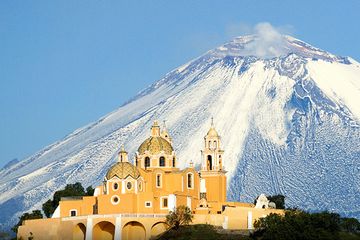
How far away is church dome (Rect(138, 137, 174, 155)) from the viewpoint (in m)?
100

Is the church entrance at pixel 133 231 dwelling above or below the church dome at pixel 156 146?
below

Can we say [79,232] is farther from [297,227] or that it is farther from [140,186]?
[297,227]

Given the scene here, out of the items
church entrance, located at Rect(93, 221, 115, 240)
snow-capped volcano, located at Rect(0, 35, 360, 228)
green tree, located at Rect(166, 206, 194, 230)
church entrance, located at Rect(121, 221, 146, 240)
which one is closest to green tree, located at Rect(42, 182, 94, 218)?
church entrance, located at Rect(93, 221, 115, 240)

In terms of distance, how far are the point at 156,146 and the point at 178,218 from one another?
9.76 meters

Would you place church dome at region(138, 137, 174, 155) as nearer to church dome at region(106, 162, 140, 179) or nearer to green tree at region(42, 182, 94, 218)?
church dome at region(106, 162, 140, 179)

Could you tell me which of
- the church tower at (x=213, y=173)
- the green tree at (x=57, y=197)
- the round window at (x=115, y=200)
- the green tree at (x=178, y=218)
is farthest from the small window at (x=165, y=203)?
the green tree at (x=57, y=197)

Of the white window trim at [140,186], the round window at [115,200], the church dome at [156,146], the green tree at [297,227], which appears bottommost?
the green tree at [297,227]

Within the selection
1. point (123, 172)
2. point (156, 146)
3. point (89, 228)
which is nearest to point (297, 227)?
point (123, 172)

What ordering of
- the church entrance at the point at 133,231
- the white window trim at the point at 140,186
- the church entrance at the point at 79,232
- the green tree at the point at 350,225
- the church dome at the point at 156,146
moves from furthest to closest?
the church dome at the point at 156,146 < the green tree at the point at 350,225 < the white window trim at the point at 140,186 < the church entrance at the point at 79,232 < the church entrance at the point at 133,231

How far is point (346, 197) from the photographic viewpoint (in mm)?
175625

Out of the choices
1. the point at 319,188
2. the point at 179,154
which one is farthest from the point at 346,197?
the point at 179,154

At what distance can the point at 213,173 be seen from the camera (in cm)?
10294

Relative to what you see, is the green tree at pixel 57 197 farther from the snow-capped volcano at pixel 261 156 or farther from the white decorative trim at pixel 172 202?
the snow-capped volcano at pixel 261 156

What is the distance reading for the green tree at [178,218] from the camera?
302 ft
